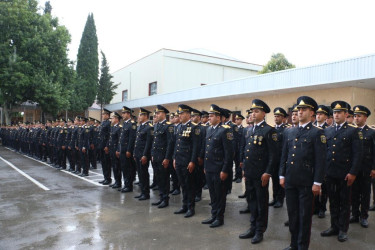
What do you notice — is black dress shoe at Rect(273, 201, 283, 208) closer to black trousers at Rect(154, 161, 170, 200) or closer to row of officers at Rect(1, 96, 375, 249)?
row of officers at Rect(1, 96, 375, 249)

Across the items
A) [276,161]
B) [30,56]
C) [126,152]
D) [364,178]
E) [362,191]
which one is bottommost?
[362,191]

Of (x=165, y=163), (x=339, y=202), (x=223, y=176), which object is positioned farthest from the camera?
(x=165, y=163)

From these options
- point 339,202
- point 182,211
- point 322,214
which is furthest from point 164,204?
point 339,202

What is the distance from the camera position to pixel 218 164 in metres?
4.92

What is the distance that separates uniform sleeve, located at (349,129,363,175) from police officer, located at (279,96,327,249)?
0.98 metres

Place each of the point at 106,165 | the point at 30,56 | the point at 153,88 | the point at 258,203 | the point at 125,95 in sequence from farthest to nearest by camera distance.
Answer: the point at 125,95
the point at 153,88
the point at 30,56
the point at 106,165
the point at 258,203

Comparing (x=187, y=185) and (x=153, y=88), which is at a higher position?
(x=153, y=88)

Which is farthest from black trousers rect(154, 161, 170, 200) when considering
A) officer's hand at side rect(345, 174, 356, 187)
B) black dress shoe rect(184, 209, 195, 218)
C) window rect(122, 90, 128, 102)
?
window rect(122, 90, 128, 102)

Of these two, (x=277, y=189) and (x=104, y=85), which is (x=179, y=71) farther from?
(x=277, y=189)

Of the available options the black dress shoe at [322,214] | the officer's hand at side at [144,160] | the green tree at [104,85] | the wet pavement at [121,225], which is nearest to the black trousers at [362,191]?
the wet pavement at [121,225]

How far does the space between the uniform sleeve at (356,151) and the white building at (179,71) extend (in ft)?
78.6

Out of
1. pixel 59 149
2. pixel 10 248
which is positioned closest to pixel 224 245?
pixel 10 248

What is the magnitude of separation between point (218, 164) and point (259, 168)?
0.81 meters

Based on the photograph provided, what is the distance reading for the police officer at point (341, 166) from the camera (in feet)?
14.1
